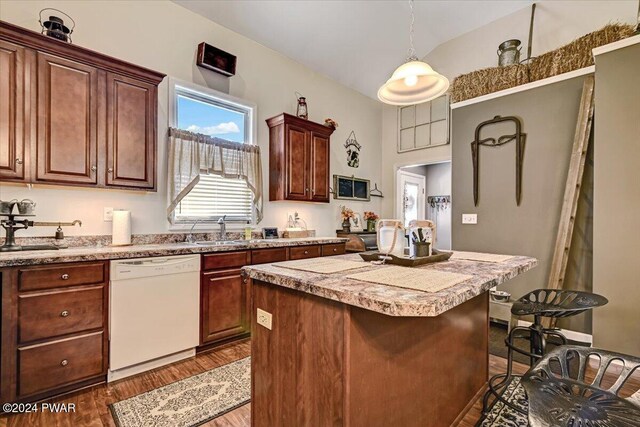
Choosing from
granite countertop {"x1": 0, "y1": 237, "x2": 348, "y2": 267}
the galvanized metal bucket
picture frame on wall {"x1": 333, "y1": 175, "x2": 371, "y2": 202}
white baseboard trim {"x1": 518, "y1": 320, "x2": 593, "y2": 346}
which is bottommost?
white baseboard trim {"x1": 518, "y1": 320, "x2": 593, "y2": 346}

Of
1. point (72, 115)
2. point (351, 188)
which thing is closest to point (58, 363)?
point (72, 115)

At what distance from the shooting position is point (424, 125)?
16.7ft

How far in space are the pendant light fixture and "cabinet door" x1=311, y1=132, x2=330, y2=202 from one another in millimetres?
1862

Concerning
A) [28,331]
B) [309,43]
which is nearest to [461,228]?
[309,43]

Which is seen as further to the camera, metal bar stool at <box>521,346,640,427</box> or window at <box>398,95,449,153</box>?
window at <box>398,95,449,153</box>

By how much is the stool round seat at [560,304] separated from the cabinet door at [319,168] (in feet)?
9.08

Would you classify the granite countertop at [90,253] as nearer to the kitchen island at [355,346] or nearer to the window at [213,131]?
the window at [213,131]

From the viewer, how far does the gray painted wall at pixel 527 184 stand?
3062mm

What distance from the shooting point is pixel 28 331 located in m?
1.89

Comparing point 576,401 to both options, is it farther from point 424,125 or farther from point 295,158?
point 424,125

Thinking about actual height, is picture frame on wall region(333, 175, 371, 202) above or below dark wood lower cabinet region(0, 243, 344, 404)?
above

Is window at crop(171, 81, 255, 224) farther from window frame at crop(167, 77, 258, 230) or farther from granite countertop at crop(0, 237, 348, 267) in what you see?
granite countertop at crop(0, 237, 348, 267)

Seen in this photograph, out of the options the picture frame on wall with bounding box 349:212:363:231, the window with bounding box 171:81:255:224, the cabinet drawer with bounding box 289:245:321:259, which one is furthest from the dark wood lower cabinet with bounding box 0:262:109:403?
the picture frame on wall with bounding box 349:212:363:231

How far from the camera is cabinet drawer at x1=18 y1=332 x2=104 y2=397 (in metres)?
1.88
